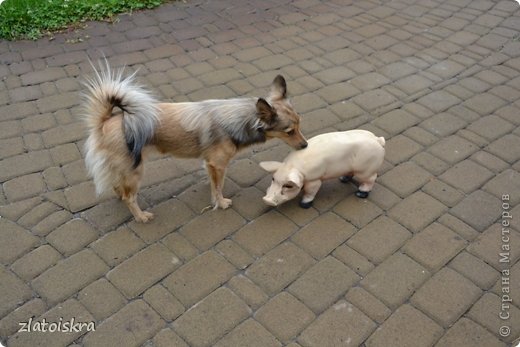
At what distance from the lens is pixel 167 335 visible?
292 centimetres

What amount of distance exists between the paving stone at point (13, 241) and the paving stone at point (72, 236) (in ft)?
0.48

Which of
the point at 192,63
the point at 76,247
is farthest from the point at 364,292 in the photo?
the point at 192,63

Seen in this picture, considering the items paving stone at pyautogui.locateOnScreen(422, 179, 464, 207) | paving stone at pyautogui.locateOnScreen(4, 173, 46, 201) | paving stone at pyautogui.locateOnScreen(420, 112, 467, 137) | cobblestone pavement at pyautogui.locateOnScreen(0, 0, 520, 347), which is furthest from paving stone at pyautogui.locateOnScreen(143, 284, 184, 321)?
paving stone at pyautogui.locateOnScreen(420, 112, 467, 137)

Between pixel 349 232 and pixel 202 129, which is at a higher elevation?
pixel 202 129

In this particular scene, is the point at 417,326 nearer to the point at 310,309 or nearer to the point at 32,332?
the point at 310,309

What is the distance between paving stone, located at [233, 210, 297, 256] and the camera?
11.6ft

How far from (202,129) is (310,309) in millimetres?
1613

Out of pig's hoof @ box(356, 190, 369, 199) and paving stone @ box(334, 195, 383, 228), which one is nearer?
paving stone @ box(334, 195, 383, 228)

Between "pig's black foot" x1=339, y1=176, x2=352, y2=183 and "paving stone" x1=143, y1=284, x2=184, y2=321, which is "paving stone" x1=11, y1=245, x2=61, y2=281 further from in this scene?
"pig's black foot" x1=339, y1=176, x2=352, y2=183

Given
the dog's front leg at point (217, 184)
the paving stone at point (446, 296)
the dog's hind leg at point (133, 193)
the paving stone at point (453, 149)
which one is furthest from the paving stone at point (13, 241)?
the paving stone at point (453, 149)

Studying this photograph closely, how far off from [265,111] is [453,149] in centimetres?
233

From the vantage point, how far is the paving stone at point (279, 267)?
327 cm

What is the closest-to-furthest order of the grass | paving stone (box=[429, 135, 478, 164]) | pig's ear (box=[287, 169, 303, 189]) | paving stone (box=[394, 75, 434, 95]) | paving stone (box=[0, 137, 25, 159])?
pig's ear (box=[287, 169, 303, 189]) → paving stone (box=[0, 137, 25, 159]) → paving stone (box=[429, 135, 478, 164]) → paving stone (box=[394, 75, 434, 95]) → the grass

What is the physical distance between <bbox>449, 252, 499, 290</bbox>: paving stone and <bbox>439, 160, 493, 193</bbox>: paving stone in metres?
0.85
